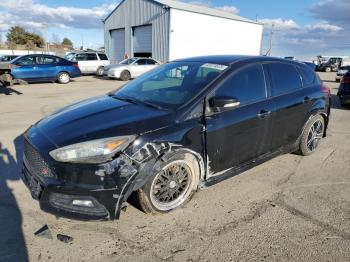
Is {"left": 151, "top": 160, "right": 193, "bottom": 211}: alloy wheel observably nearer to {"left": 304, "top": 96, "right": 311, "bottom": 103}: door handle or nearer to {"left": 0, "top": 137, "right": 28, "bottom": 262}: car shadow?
{"left": 0, "top": 137, "right": 28, "bottom": 262}: car shadow

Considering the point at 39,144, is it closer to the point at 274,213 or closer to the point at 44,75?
the point at 274,213

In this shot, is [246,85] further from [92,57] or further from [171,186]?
[92,57]

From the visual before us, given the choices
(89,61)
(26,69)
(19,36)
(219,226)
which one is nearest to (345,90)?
(219,226)

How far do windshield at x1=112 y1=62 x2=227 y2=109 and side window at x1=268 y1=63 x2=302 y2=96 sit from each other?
36.0 inches

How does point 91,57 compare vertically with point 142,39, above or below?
below

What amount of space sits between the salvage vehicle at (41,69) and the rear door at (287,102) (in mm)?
14783

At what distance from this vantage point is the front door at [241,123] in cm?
383

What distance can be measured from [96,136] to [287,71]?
3.14 m

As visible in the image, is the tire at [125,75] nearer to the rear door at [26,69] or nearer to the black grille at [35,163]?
the rear door at [26,69]

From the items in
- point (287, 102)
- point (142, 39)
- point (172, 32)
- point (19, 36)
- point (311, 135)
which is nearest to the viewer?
point (287, 102)

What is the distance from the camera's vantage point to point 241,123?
4.04 meters

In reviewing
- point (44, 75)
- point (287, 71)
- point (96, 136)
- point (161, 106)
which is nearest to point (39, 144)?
point (96, 136)

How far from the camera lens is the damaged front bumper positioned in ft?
10.1

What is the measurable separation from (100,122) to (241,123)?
1.67 m
